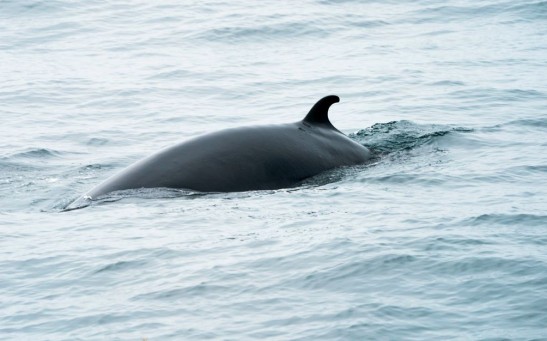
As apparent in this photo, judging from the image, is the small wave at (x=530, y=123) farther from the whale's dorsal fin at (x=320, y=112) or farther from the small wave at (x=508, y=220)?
the small wave at (x=508, y=220)

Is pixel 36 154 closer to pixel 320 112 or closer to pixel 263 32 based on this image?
pixel 320 112

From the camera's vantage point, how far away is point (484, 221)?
11133 millimetres

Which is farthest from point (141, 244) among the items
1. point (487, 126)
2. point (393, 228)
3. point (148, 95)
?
point (148, 95)

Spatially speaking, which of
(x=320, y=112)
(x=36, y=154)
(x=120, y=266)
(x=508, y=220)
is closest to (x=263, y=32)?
(x=36, y=154)

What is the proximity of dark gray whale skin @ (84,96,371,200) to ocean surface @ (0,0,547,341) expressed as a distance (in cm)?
22

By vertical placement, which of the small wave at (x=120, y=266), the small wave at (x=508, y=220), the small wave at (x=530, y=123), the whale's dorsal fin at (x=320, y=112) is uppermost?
the whale's dorsal fin at (x=320, y=112)

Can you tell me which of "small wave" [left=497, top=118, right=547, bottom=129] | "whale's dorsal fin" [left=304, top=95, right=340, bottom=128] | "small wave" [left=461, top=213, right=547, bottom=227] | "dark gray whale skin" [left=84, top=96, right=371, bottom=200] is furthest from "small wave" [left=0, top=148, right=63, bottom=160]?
"small wave" [left=461, top=213, right=547, bottom=227]

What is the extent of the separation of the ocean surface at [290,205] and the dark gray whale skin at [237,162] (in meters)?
0.22

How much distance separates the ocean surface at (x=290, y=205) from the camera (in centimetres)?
859

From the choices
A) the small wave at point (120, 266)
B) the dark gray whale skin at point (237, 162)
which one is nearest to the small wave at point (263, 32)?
the dark gray whale skin at point (237, 162)

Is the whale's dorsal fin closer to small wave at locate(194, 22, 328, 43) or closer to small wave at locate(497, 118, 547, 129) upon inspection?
small wave at locate(497, 118, 547, 129)

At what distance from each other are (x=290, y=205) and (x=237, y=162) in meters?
0.87

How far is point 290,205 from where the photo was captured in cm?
1174

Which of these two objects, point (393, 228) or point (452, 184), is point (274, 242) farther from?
point (452, 184)
